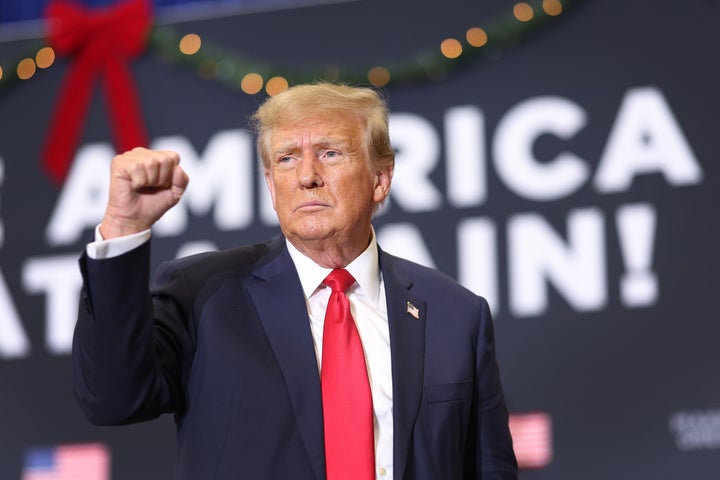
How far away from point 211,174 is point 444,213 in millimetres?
837

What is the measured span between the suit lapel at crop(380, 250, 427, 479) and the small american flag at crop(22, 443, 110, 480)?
190 centimetres

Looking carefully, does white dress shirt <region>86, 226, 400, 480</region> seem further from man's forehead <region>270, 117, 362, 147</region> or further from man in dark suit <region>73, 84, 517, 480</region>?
man's forehead <region>270, 117, 362, 147</region>

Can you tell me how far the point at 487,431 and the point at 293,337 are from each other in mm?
451

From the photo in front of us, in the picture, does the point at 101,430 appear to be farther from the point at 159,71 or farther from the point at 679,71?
the point at 679,71

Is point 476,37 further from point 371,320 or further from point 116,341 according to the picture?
point 116,341

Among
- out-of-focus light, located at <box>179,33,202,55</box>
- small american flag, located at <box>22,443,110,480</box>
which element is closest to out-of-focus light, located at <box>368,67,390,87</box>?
out-of-focus light, located at <box>179,33,202,55</box>

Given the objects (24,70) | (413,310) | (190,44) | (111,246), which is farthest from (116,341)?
(24,70)

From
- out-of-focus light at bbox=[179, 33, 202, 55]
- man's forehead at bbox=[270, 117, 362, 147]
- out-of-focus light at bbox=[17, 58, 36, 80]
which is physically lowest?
man's forehead at bbox=[270, 117, 362, 147]

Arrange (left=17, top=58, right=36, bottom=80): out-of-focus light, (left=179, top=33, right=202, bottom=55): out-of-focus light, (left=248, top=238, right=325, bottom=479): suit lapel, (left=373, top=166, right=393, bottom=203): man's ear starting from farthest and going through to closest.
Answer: (left=17, top=58, right=36, bottom=80): out-of-focus light → (left=179, top=33, right=202, bottom=55): out-of-focus light → (left=373, top=166, right=393, bottom=203): man's ear → (left=248, top=238, right=325, bottom=479): suit lapel

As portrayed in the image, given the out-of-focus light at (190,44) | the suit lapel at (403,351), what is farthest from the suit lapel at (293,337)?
the out-of-focus light at (190,44)

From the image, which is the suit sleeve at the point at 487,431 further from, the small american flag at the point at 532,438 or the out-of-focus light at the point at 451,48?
the out-of-focus light at the point at 451,48

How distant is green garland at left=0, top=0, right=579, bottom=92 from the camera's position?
3598 mm

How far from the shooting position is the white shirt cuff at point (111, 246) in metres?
1.68

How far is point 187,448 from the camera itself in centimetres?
186
